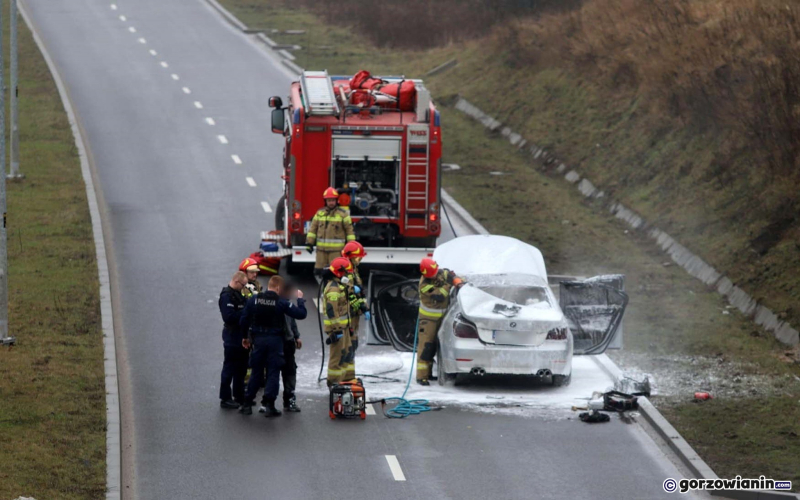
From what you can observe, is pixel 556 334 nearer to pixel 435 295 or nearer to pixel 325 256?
pixel 435 295

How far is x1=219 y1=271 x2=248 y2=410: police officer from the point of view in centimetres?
1517

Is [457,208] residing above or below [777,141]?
below

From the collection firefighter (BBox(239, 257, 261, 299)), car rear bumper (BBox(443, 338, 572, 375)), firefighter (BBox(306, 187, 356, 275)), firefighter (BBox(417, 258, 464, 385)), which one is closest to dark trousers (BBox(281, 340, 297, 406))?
firefighter (BBox(239, 257, 261, 299))

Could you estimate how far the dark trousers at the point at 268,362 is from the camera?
14930 millimetres

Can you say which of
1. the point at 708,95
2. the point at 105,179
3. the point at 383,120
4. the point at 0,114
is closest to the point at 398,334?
the point at 383,120

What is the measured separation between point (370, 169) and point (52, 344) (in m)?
6.40

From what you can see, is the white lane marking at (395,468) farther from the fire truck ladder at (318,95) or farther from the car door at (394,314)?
the fire truck ladder at (318,95)

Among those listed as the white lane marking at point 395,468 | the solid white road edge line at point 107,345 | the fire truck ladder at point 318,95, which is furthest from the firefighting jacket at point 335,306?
the fire truck ladder at point 318,95

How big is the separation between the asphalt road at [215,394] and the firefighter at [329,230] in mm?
1354

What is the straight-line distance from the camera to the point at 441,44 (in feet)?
153

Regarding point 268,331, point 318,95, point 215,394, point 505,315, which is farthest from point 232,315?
point 318,95

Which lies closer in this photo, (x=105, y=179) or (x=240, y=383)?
(x=240, y=383)

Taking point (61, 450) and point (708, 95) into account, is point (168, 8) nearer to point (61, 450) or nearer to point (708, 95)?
point (708, 95)

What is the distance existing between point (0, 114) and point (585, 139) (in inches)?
653
